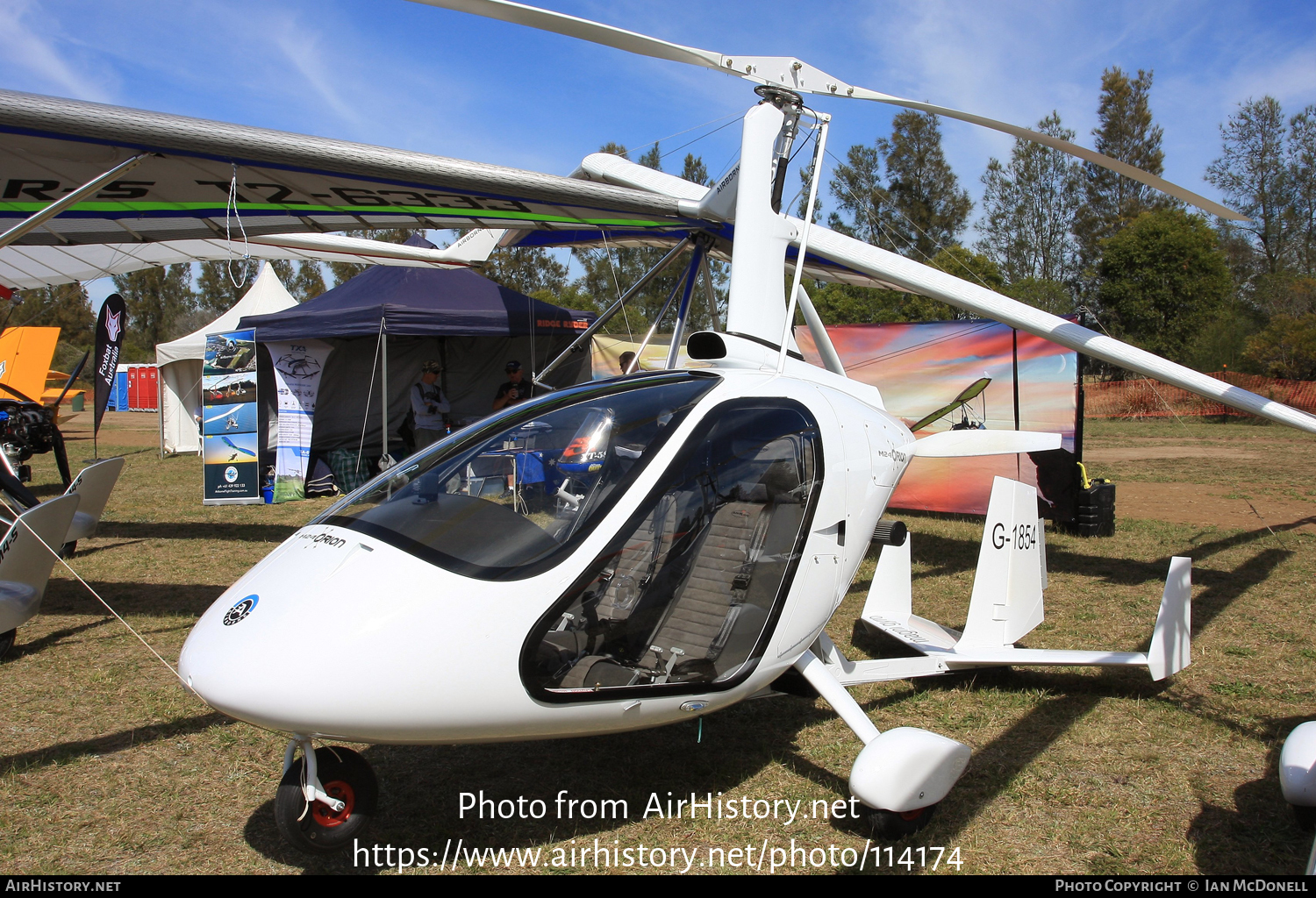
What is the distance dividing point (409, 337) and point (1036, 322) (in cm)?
878

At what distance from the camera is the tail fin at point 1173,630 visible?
13.3ft

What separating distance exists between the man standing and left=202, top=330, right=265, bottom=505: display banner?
92.1 inches

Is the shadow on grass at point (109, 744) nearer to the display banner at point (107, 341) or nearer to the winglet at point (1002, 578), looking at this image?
the display banner at point (107, 341)

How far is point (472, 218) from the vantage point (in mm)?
6191

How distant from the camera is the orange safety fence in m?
27.0

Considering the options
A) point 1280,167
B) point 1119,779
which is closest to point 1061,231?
point 1280,167

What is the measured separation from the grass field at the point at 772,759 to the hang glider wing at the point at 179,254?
127 inches

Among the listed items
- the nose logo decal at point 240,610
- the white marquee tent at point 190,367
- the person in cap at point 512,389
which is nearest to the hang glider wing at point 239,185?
the nose logo decal at point 240,610

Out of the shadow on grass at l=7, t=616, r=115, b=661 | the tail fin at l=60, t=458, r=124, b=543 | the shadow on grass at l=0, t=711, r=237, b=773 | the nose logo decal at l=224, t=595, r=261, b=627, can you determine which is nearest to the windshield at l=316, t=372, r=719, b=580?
the nose logo decal at l=224, t=595, r=261, b=627

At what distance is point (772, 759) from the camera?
3795 millimetres

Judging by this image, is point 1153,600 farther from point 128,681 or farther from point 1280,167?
point 1280,167

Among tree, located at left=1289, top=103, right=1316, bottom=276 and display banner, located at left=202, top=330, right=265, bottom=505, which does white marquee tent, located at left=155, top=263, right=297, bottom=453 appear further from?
tree, located at left=1289, top=103, right=1316, bottom=276

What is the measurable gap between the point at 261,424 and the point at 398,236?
32643 millimetres

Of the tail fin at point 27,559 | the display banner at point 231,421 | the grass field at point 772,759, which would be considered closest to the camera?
the grass field at point 772,759
